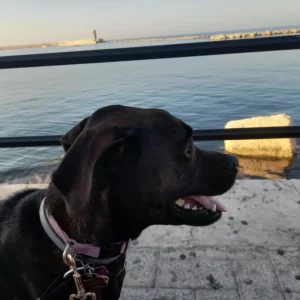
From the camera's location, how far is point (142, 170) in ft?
6.62

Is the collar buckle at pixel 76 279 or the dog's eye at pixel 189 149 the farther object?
the dog's eye at pixel 189 149

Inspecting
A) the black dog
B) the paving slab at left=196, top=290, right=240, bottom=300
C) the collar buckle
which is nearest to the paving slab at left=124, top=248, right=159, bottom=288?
the paving slab at left=196, top=290, right=240, bottom=300

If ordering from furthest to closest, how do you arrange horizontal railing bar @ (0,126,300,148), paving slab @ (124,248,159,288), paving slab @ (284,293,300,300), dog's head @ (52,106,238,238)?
horizontal railing bar @ (0,126,300,148) < paving slab @ (124,248,159,288) < paving slab @ (284,293,300,300) < dog's head @ (52,106,238,238)

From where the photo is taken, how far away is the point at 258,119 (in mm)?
11602

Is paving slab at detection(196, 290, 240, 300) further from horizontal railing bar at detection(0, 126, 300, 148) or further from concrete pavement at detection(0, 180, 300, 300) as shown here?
horizontal railing bar at detection(0, 126, 300, 148)

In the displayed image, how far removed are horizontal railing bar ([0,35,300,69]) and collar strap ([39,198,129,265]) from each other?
Answer: 1156 millimetres

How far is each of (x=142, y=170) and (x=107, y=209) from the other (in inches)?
11.1

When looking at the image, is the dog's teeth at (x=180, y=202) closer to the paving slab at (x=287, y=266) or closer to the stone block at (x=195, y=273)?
the stone block at (x=195, y=273)

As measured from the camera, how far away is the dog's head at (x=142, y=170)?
1.88 meters

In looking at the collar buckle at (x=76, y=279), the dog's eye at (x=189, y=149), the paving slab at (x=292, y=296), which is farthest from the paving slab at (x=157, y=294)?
the dog's eye at (x=189, y=149)

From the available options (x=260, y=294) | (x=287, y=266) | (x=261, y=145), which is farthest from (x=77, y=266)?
(x=261, y=145)

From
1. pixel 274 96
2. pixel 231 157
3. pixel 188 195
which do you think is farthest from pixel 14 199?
pixel 274 96

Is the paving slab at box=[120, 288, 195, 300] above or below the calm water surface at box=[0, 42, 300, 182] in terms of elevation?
above

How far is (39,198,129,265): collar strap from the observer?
1886mm
